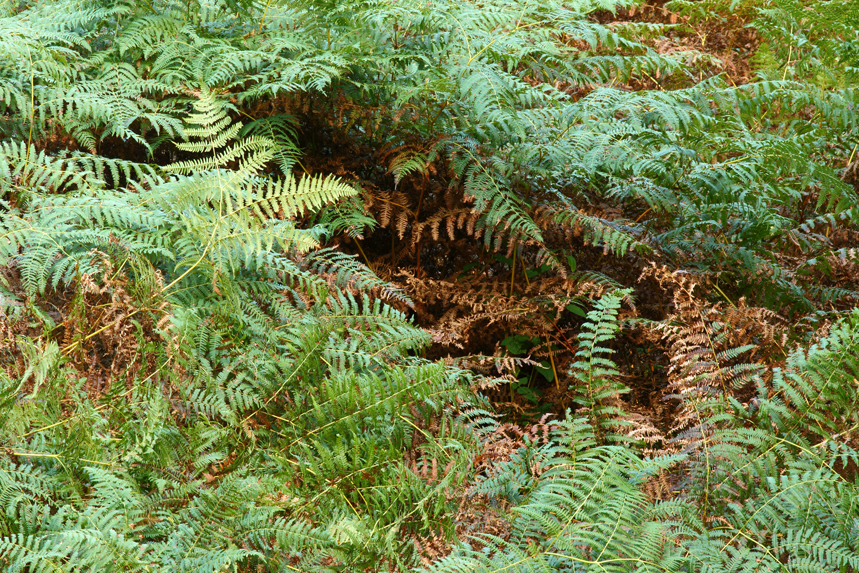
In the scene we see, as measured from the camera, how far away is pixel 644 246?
2.66 meters

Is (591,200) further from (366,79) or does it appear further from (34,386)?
(34,386)

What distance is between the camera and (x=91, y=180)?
2.47m

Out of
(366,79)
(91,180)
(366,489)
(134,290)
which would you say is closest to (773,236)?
(366,79)

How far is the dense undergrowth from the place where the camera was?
5.42ft

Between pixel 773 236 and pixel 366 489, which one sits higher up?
pixel 773 236

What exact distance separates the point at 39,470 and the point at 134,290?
2.17 feet

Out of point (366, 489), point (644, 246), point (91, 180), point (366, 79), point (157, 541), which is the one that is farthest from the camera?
point (366, 79)

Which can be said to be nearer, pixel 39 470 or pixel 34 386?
pixel 39 470

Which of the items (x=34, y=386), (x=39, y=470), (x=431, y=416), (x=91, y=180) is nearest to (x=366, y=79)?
(x=91, y=180)

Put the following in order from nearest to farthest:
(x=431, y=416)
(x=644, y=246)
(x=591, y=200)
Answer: (x=431, y=416)
(x=644, y=246)
(x=591, y=200)

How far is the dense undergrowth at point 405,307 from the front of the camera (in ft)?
5.42

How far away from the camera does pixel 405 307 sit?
2.68m

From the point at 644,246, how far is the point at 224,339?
167 centimetres

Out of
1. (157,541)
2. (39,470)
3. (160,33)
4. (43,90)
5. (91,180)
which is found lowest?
(157,541)
